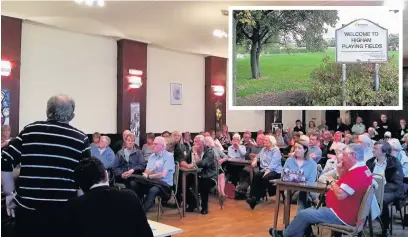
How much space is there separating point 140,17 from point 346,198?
494cm

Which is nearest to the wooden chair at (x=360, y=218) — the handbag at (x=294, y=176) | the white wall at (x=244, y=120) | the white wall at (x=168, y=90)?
the handbag at (x=294, y=176)

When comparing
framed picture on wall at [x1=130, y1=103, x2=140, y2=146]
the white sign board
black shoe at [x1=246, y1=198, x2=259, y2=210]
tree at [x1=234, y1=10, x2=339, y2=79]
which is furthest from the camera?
framed picture on wall at [x1=130, y1=103, x2=140, y2=146]

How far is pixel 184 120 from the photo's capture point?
1123 centimetres

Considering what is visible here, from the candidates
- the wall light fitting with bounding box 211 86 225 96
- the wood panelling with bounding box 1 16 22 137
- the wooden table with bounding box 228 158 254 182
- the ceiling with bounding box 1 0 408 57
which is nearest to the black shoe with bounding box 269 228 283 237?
the wooden table with bounding box 228 158 254 182

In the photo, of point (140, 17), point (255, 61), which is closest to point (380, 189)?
point (255, 61)

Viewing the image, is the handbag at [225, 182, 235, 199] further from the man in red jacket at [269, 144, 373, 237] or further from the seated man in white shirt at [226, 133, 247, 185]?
the man in red jacket at [269, 144, 373, 237]

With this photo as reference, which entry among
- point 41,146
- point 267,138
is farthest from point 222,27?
point 41,146

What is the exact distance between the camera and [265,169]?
21.8 ft

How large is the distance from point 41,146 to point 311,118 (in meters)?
14.8

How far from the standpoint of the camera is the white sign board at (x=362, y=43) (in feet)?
9.37

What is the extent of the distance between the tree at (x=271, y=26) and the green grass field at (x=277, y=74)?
51mm

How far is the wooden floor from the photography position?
16.7 ft

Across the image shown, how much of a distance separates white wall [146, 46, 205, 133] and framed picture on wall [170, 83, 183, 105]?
9 cm

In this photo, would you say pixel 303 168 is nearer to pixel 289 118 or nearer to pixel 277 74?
pixel 277 74
